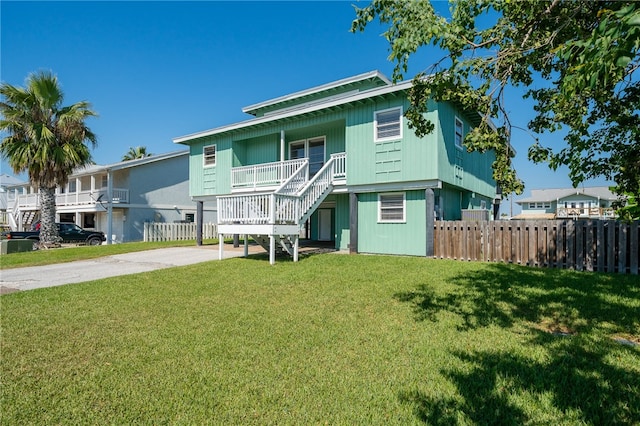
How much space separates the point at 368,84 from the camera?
16016 millimetres

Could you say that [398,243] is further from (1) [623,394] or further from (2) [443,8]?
(1) [623,394]

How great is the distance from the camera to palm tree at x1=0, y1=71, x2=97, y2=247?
58.1 feet

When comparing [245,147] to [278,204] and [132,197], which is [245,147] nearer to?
[278,204]

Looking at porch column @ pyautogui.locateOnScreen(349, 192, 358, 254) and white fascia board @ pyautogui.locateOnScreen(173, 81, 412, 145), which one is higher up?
white fascia board @ pyautogui.locateOnScreen(173, 81, 412, 145)

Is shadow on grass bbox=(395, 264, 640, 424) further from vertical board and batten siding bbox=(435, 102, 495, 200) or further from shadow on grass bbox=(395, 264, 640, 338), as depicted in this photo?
vertical board and batten siding bbox=(435, 102, 495, 200)

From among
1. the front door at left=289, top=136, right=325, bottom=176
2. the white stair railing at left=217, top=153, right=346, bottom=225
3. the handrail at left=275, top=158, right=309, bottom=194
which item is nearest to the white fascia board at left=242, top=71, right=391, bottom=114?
the front door at left=289, top=136, right=325, bottom=176

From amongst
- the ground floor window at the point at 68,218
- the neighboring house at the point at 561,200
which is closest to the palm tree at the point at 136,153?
the ground floor window at the point at 68,218

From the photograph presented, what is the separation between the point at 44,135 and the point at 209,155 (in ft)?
28.6

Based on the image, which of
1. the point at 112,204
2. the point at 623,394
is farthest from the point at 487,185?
the point at 112,204

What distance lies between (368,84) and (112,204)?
19.6m

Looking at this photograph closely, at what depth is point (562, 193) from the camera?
5306 cm

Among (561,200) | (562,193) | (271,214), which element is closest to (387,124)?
(271,214)

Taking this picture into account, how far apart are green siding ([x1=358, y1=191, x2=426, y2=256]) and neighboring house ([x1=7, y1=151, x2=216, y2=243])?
62.9 ft

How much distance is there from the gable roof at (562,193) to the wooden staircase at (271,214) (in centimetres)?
5169
